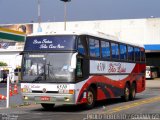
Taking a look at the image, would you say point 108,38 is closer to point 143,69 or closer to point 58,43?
point 58,43

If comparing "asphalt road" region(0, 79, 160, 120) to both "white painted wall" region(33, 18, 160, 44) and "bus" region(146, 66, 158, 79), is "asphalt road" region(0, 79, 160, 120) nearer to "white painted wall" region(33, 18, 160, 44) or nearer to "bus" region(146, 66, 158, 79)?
"bus" region(146, 66, 158, 79)

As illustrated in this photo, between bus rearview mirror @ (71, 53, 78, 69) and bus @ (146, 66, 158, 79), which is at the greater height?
bus rearview mirror @ (71, 53, 78, 69)

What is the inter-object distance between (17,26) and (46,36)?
6290 centimetres

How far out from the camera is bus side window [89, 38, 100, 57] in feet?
61.6

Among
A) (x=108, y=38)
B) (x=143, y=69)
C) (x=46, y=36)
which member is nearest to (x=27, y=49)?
(x=46, y=36)

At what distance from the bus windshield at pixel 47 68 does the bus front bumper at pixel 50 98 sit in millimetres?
570

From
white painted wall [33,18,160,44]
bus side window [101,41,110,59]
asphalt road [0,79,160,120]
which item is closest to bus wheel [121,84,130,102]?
bus side window [101,41,110,59]

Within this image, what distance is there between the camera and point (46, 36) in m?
18.1

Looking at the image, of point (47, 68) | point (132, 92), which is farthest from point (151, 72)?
point (47, 68)

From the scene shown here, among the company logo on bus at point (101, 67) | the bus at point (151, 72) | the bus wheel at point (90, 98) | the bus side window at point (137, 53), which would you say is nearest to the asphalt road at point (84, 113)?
the bus wheel at point (90, 98)

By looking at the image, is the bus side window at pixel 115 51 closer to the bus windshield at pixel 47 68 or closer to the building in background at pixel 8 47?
the bus windshield at pixel 47 68

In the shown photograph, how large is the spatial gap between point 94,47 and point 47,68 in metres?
2.77

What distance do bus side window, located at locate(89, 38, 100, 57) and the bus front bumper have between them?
2541 mm

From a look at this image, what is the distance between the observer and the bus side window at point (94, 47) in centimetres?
1877
